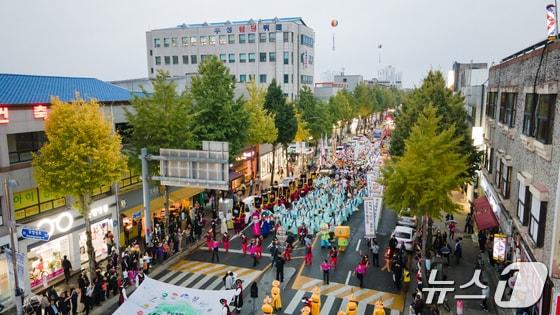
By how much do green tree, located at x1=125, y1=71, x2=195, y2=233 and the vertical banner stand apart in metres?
19.4

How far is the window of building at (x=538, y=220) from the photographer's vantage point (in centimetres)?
1484

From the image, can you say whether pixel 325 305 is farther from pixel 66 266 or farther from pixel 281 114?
pixel 281 114

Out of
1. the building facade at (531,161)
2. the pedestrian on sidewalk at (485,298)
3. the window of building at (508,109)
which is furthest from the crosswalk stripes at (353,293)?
the window of building at (508,109)

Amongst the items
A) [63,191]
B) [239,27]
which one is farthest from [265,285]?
Answer: [239,27]

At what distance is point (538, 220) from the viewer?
49.8ft

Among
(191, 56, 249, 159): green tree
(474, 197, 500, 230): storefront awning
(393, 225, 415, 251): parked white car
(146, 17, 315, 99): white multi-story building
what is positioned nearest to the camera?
(474, 197, 500, 230): storefront awning

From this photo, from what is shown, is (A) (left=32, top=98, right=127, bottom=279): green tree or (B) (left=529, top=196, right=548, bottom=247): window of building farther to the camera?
(A) (left=32, top=98, right=127, bottom=279): green tree

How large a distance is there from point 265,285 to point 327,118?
42214mm

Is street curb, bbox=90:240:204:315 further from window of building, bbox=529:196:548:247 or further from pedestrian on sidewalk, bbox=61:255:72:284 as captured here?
window of building, bbox=529:196:548:247

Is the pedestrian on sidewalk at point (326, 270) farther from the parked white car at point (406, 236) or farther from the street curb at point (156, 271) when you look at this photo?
the street curb at point (156, 271)

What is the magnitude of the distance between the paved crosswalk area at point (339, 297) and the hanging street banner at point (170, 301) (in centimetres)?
336

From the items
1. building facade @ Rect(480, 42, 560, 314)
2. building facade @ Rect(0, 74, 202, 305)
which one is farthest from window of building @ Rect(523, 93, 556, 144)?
building facade @ Rect(0, 74, 202, 305)

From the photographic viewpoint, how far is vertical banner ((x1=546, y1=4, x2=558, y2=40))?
599 inches

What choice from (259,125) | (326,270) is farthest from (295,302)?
(259,125)
